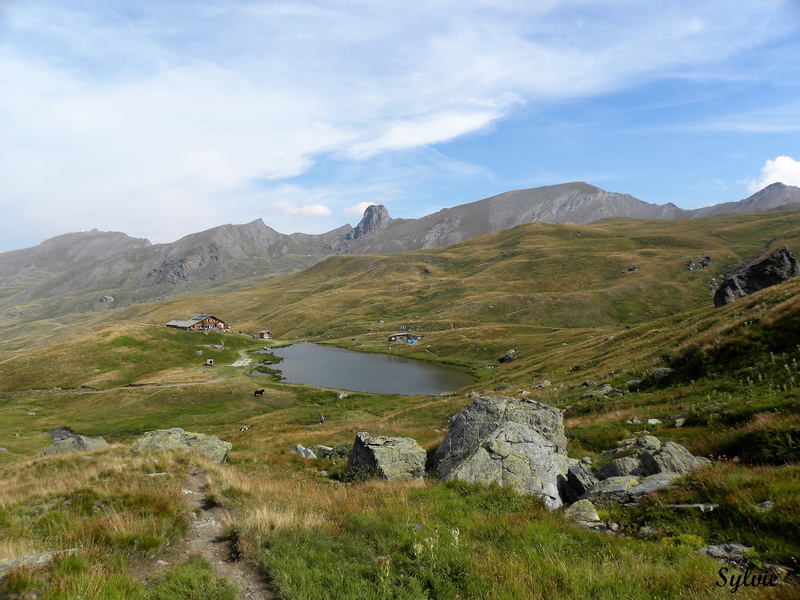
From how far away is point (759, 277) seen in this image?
74.7 m

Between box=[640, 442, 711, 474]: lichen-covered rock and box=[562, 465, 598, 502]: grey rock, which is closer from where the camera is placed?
box=[640, 442, 711, 474]: lichen-covered rock

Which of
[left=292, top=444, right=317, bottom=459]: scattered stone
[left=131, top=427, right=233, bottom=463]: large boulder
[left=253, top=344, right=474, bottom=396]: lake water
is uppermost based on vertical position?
[left=131, top=427, right=233, bottom=463]: large boulder

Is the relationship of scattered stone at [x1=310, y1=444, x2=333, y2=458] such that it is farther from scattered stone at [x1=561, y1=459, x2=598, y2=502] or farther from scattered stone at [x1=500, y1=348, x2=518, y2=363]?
scattered stone at [x1=500, y1=348, x2=518, y2=363]

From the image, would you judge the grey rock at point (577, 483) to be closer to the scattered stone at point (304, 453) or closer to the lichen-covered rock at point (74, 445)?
the scattered stone at point (304, 453)

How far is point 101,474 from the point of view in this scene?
15.4 metres

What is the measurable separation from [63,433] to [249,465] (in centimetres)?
6557

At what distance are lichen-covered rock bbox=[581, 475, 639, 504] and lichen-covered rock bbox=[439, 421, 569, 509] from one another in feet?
3.91

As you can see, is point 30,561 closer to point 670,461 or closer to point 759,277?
point 670,461

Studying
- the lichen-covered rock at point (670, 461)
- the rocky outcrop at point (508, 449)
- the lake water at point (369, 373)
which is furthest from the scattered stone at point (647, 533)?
the lake water at point (369, 373)

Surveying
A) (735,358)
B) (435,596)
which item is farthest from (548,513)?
(735,358)

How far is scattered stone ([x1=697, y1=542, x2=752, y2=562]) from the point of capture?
23.7 feet

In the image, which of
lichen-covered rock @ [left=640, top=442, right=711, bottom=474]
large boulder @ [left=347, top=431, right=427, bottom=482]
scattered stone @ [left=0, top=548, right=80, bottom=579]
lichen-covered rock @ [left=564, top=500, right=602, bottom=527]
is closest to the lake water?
large boulder @ [left=347, top=431, right=427, bottom=482]

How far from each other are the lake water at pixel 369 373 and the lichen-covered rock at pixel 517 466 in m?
75.3

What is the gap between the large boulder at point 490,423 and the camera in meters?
17.7
